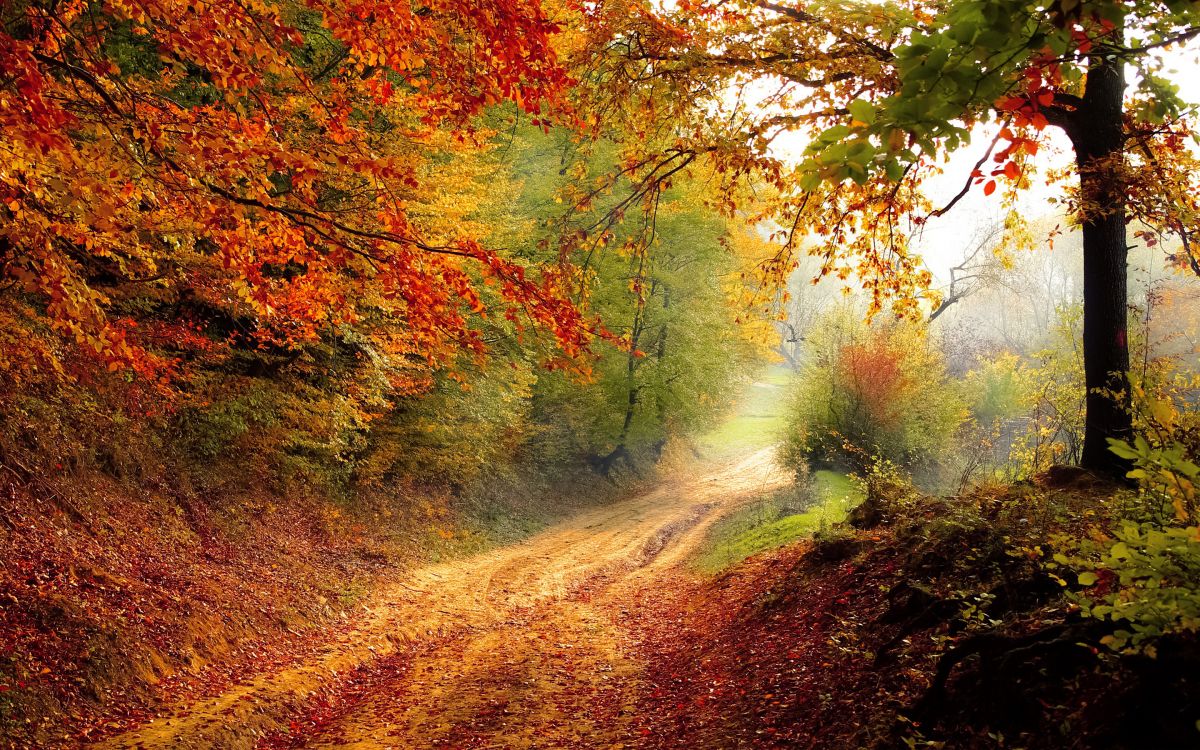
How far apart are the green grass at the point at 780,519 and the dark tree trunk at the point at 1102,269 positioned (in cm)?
442

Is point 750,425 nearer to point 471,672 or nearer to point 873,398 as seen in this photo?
point 873,398

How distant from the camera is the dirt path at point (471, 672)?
5.99 m

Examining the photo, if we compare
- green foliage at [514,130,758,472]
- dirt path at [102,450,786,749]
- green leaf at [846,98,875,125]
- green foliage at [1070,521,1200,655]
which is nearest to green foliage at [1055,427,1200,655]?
green foliage at [1070,521,1200,655]

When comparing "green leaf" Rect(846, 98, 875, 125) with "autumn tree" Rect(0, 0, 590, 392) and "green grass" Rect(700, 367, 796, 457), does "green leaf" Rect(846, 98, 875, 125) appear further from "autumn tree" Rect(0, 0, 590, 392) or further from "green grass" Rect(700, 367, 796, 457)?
"green grass" Rect(700, 367, 796, 457)

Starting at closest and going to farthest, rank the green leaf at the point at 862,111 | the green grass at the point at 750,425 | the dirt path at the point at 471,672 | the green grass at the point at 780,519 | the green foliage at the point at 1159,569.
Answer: the green leaf at the point at 862,111, the green foliage at the point at 1159,569, the dirt path at the point at 471,672, the green grass at the point at 780,519, the green grass at the point at 750,425

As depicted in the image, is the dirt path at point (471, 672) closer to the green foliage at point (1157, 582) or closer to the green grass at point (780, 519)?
the green grass at point (780, 519)

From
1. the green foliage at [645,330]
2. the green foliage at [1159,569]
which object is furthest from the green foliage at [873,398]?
the green foliage at [1159,569]

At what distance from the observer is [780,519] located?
16.4 m

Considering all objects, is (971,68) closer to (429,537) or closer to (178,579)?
(178,579)

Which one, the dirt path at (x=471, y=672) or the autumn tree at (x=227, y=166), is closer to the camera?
the autumn tree at (x=227, y=166)

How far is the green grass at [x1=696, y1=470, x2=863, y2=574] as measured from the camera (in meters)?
13.7

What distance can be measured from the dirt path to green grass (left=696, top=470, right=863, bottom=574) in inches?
50.2

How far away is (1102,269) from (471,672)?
28.2 ft

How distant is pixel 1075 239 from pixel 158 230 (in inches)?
2487
